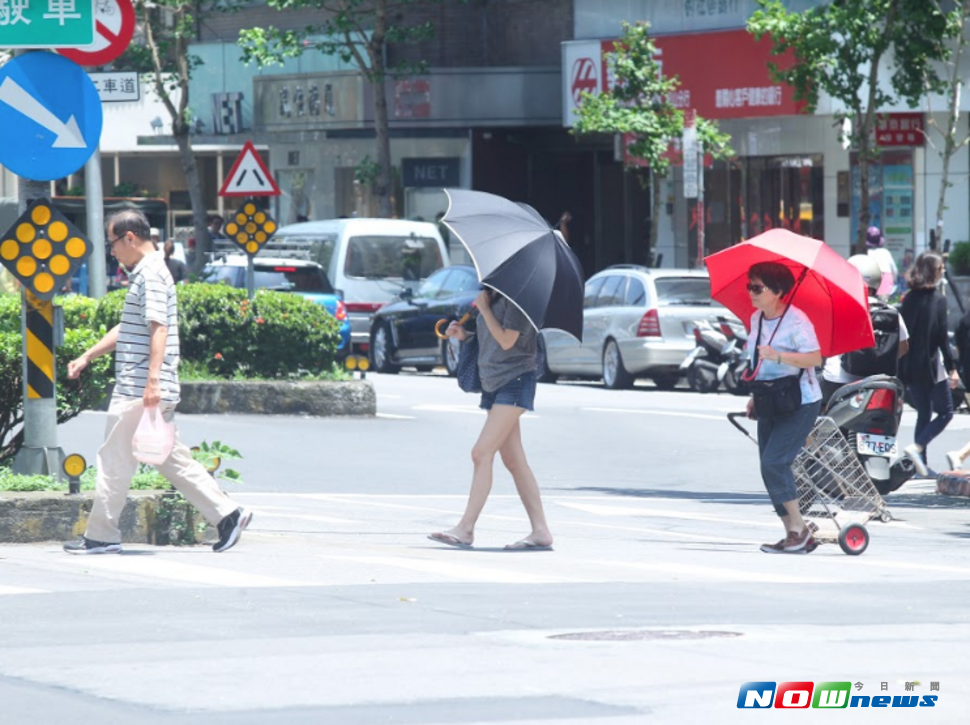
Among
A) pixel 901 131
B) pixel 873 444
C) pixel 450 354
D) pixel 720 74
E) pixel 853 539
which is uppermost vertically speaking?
pixel 720 74

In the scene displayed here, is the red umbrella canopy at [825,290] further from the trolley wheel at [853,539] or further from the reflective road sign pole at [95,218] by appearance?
the reflective road sign pole at [95,218]

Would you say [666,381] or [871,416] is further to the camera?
[666,381]

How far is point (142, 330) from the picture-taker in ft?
34.9

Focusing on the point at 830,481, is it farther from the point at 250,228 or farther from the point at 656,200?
the point at 656,200

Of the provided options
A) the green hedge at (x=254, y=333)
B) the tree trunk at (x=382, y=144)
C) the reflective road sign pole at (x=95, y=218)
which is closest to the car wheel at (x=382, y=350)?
the green hedge at (x=254, y=333)

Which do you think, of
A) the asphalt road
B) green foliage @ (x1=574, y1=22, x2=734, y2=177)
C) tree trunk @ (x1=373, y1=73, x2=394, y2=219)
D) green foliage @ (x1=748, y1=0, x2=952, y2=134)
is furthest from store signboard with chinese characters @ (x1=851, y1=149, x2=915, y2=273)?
the asphalt road

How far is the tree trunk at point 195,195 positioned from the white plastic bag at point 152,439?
100ft

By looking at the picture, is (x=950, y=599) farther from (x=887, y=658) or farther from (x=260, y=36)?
(x=260, y=36)

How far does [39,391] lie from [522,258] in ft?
9.04

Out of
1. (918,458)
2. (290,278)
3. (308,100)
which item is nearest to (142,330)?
(918,458)

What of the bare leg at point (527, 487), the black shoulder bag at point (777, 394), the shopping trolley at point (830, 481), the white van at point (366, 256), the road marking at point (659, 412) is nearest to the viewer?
the black shoulder bag at point (777, 394)

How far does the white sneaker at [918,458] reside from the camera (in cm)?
1539

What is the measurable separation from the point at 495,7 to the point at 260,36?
227 inches

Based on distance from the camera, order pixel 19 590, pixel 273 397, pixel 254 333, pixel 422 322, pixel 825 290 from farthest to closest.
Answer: pixel 422 322 < pixel 254 333 < pixel 273 397 < pixel 825 290 < pixel 19 590
